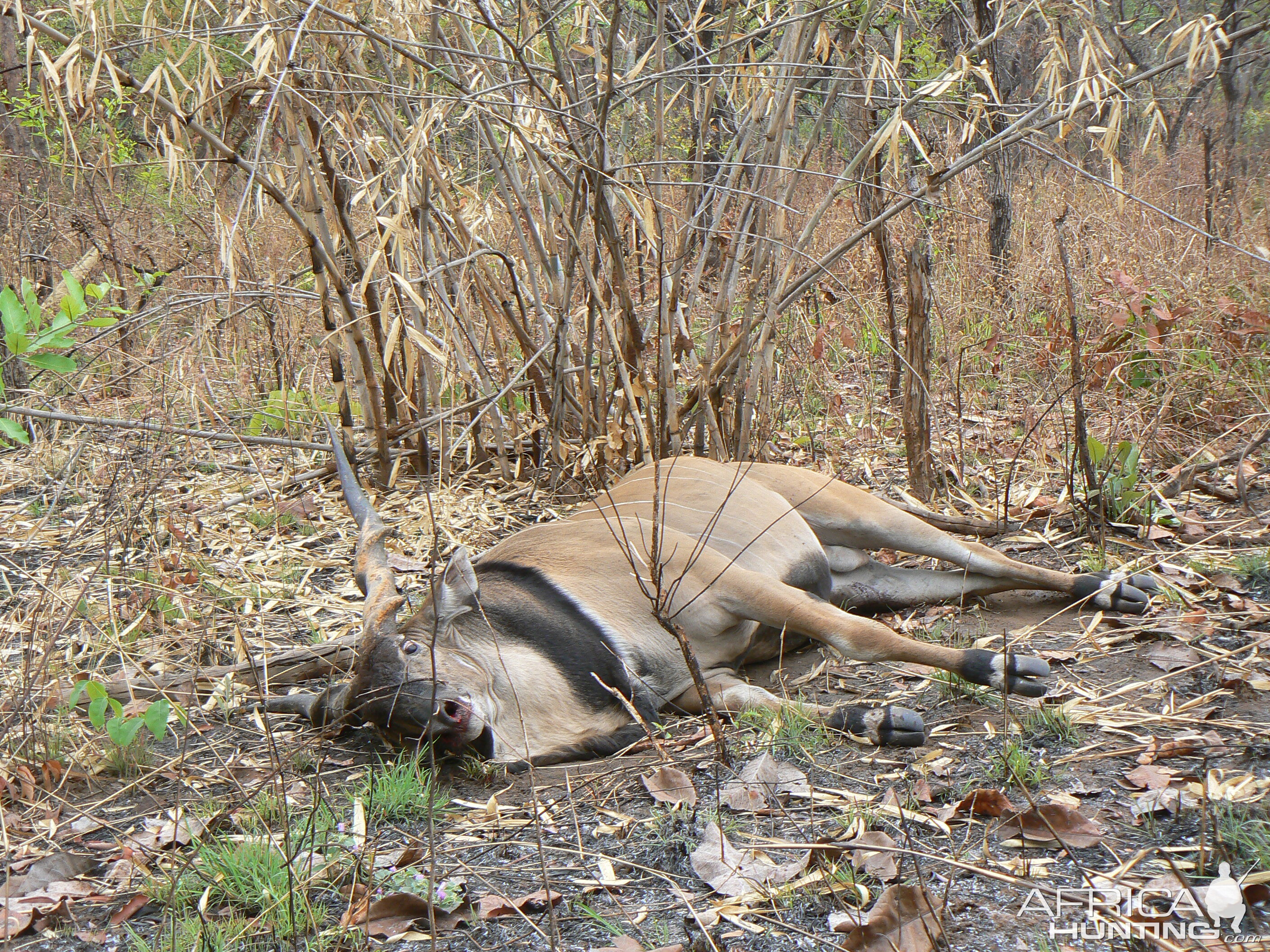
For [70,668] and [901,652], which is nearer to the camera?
[901,652]

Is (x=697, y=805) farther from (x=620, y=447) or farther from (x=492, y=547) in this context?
(x=620, y=447)

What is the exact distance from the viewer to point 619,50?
6543 millimetres

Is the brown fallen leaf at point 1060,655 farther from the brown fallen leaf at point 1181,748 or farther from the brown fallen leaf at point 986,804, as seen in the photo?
the brown fallen leaf at point 986,804

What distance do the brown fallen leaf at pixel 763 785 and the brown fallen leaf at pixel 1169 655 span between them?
4.57 feet

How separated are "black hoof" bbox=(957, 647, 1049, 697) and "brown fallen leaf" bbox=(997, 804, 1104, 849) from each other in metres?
0.82

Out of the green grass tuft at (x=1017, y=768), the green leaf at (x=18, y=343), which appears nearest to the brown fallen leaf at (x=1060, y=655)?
the green grass tuft at (x=1017, y=768)

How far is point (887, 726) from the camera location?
3.28 m

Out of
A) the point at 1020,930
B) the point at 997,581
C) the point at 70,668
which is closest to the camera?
the point at 1020,930

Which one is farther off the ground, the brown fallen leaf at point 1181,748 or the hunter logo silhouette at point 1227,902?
the hunter logo silhouette at point 1227,902

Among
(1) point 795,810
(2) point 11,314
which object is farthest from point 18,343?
(1) point 795,810

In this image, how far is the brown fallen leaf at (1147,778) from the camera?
2748mm

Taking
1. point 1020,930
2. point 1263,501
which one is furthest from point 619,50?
point 1020,930

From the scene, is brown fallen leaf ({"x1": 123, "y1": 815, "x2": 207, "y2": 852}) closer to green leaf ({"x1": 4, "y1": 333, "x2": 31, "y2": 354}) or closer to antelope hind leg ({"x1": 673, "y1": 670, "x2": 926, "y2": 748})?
green leaf ({"x1": 4, "y1": 333, "x2": 31, "y2": 354})

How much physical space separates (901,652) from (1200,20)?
2412 mm
